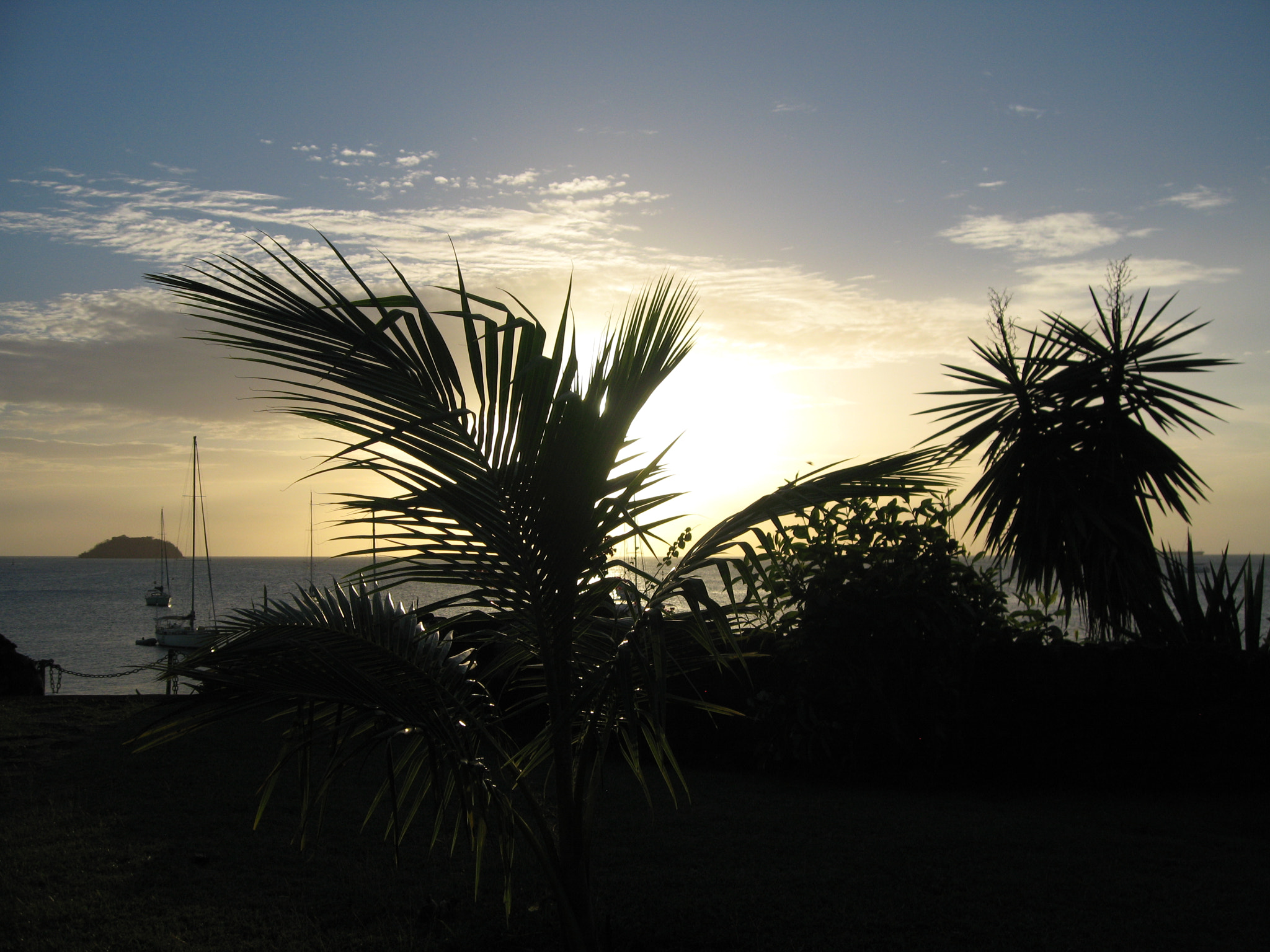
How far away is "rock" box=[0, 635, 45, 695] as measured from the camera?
12469 millimetres

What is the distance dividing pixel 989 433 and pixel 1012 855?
17.5 ft

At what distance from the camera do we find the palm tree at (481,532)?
9.43 feet

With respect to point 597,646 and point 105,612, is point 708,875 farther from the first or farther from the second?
point 105,612

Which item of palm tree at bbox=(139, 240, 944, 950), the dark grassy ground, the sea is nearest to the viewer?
palm tree at bbox=(139, 240, 944, 950)

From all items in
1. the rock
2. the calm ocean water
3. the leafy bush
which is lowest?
the calm ocean water

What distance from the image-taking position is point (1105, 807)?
20.8ft

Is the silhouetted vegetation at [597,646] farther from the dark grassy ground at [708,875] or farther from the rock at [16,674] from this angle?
the rock at [16,674]

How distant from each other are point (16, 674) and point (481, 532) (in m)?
13.3

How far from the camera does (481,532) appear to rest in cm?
307

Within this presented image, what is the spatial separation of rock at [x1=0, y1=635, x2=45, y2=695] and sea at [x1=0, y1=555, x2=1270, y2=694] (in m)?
0.46

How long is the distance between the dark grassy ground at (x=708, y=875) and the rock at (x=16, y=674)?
648 centimetres

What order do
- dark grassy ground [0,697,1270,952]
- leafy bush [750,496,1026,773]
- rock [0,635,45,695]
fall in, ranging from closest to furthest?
dark grassy ground [0,697,1270,952] → leafy bush [750,496,1026,773] → rock [0,635,45,695]

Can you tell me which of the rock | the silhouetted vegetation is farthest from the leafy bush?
the rock

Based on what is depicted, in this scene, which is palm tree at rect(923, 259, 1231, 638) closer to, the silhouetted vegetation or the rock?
the silhouetted vegetation
